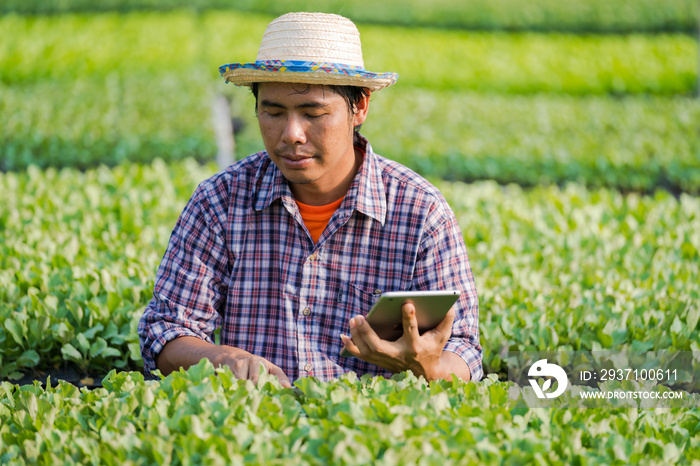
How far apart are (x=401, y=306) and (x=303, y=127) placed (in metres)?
0.72

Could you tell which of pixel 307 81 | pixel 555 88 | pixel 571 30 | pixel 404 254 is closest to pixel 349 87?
pixel 307 81

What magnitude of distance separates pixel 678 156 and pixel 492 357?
749 centimetres

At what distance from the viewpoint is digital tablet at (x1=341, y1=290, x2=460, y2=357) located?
223cm

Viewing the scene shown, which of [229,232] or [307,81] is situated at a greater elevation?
[307,81]

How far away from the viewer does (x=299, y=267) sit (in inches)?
111

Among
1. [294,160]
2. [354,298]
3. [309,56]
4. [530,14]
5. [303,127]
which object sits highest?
[530,14]

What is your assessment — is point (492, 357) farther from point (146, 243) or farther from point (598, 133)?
point (598, 133)

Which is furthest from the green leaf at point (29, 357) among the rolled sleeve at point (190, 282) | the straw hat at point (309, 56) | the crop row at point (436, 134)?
the crop row at point (436, 134)

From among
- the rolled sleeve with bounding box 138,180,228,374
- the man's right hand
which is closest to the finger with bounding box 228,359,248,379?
the man's right hand

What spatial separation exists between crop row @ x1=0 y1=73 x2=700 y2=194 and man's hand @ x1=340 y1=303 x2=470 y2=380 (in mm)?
7442

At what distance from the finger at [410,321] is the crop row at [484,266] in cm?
129

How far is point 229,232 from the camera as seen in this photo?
283cm

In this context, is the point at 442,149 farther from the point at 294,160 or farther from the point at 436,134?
the point at 294,160

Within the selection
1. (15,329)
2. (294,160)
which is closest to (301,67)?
(294,160)
